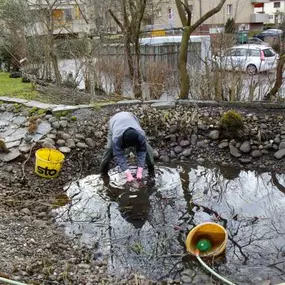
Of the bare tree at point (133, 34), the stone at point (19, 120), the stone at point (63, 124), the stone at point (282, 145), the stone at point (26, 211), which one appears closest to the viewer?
the stone at point (26, 211)

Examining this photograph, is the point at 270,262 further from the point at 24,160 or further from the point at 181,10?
the point at 181,10

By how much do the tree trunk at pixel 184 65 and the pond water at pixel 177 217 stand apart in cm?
216

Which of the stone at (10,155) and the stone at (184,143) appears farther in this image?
the stone at (184,143)

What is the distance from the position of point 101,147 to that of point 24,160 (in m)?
1.40

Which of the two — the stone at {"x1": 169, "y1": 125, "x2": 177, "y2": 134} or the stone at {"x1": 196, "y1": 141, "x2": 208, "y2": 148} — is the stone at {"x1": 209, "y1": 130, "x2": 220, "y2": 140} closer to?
the stone at {"x1": 196, "y1": 141, "x2": 208, "y2": 148}

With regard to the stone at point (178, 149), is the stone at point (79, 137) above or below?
above

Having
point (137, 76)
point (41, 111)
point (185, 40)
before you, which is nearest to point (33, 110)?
point (41, 111)

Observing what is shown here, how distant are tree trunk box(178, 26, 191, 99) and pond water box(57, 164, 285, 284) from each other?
2.16m

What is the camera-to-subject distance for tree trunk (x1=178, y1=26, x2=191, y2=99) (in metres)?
8.27

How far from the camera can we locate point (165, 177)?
251 inches

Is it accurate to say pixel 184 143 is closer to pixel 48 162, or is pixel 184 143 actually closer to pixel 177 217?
pixel 177 217

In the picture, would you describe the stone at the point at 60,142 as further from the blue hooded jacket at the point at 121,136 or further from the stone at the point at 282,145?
the stone at the point at 282,145

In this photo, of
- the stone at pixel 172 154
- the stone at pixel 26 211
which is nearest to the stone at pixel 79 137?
the stone at pixel 172 154

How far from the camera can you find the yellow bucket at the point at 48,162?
19.3 feet
